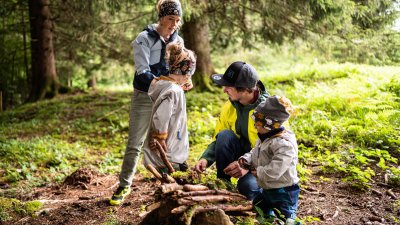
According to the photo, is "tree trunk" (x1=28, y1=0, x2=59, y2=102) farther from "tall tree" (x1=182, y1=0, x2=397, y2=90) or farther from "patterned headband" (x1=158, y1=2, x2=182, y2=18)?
"patterned headband" (x1=158, y1=2, x2=182, y2=18)

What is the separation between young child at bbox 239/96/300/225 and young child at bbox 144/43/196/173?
0.83 meters

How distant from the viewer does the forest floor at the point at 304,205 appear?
3789 mm

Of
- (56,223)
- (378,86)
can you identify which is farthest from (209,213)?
(378,86)

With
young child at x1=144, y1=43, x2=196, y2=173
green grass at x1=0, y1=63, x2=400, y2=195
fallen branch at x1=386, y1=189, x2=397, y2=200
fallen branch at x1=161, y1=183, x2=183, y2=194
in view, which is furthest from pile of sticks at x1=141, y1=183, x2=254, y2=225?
fallen branch at x1=386, y1=189, x2=397, y2=200

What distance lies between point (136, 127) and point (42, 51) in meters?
10.00

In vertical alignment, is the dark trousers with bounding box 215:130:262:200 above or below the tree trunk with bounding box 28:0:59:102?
below

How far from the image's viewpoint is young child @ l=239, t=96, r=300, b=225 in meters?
3.06

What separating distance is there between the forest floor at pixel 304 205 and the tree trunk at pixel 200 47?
555 centimetres

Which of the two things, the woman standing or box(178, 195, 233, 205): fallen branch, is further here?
the woman standing

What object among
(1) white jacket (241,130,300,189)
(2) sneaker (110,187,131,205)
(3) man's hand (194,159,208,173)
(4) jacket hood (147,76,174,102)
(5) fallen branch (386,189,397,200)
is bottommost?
(2) sneaker (110,187,131,205)

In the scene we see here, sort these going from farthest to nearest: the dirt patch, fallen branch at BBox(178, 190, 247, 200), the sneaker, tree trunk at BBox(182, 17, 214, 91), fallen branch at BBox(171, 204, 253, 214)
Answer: tree trunk at BBox(182, 17, 214, 91) → the dirt patch → the sneaker → fallen branch at BBox(178, 190, 247, 200) → fallen branch at BBox(171, 204, 253, 214)

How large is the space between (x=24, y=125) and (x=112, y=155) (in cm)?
403

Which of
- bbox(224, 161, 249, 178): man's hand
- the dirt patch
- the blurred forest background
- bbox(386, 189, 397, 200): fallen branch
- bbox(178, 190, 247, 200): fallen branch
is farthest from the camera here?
the blurred forest background

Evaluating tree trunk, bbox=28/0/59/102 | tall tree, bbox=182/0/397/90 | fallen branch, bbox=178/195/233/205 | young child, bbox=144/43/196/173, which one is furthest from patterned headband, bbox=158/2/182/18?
tree trunk, bbox=28/0/59/102
